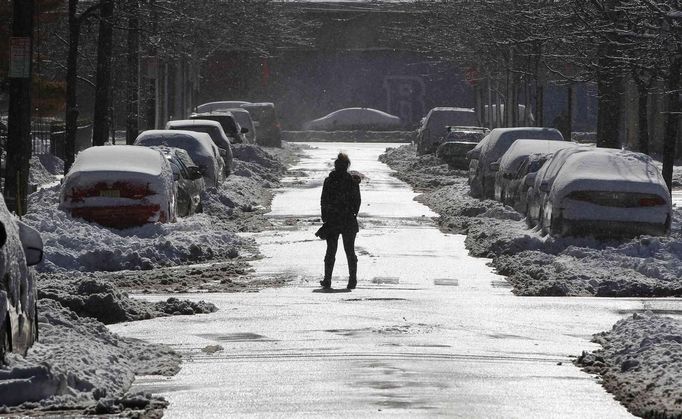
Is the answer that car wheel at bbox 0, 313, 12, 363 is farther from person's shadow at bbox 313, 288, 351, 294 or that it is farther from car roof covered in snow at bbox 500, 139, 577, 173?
car roof covered in snow at bbox 500, 139, 577, 173

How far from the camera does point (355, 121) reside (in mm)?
Result: 84938

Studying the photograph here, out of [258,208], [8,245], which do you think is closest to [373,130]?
[258,208]

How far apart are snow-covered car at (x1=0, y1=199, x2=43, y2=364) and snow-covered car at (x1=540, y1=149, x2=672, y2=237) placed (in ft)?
41.5

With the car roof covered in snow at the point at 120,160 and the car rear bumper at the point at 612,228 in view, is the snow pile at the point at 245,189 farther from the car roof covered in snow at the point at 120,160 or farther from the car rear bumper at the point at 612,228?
the car rear bumper at the point at 612,228

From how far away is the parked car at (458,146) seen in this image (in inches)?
1893

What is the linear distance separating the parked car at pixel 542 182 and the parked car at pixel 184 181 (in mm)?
Answer: 5757

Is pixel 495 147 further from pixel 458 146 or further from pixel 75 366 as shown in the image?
pixel 75 366

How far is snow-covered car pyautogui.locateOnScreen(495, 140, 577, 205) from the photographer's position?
29672mm

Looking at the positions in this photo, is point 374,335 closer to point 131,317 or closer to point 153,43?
point 131,317

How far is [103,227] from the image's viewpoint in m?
23.3

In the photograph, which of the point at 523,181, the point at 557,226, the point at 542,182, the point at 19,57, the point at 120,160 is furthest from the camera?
the point at 523,181

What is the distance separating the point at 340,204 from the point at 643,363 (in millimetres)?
8361

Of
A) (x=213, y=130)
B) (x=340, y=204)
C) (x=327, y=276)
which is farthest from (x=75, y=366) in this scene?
(x=213, y=130)

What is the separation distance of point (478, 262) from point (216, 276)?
419 centimetres
